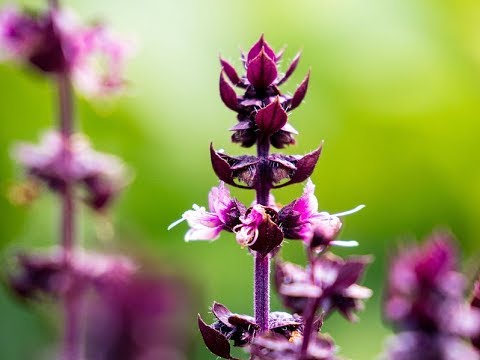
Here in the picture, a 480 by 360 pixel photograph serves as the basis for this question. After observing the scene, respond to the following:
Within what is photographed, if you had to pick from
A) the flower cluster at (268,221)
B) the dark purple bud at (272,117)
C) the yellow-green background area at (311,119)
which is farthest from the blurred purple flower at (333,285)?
→ the yellow-green background area at (311,119)

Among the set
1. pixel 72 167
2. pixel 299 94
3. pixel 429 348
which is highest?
pixel 72 167

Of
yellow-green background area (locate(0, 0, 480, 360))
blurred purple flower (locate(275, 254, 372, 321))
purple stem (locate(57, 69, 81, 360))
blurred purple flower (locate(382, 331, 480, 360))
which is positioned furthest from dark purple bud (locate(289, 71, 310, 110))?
yellow-green background area (locate(0, 0, 480, 360))

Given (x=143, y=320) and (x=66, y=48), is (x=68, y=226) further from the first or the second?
(x=66, y=48)

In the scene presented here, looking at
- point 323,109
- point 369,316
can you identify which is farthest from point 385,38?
point 369,316

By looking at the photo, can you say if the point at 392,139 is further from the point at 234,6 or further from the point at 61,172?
the point at 61,172

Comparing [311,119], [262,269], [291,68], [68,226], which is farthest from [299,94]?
[311,119]

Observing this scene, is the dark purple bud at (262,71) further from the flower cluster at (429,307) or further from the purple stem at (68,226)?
the purple stem at (68,226)
